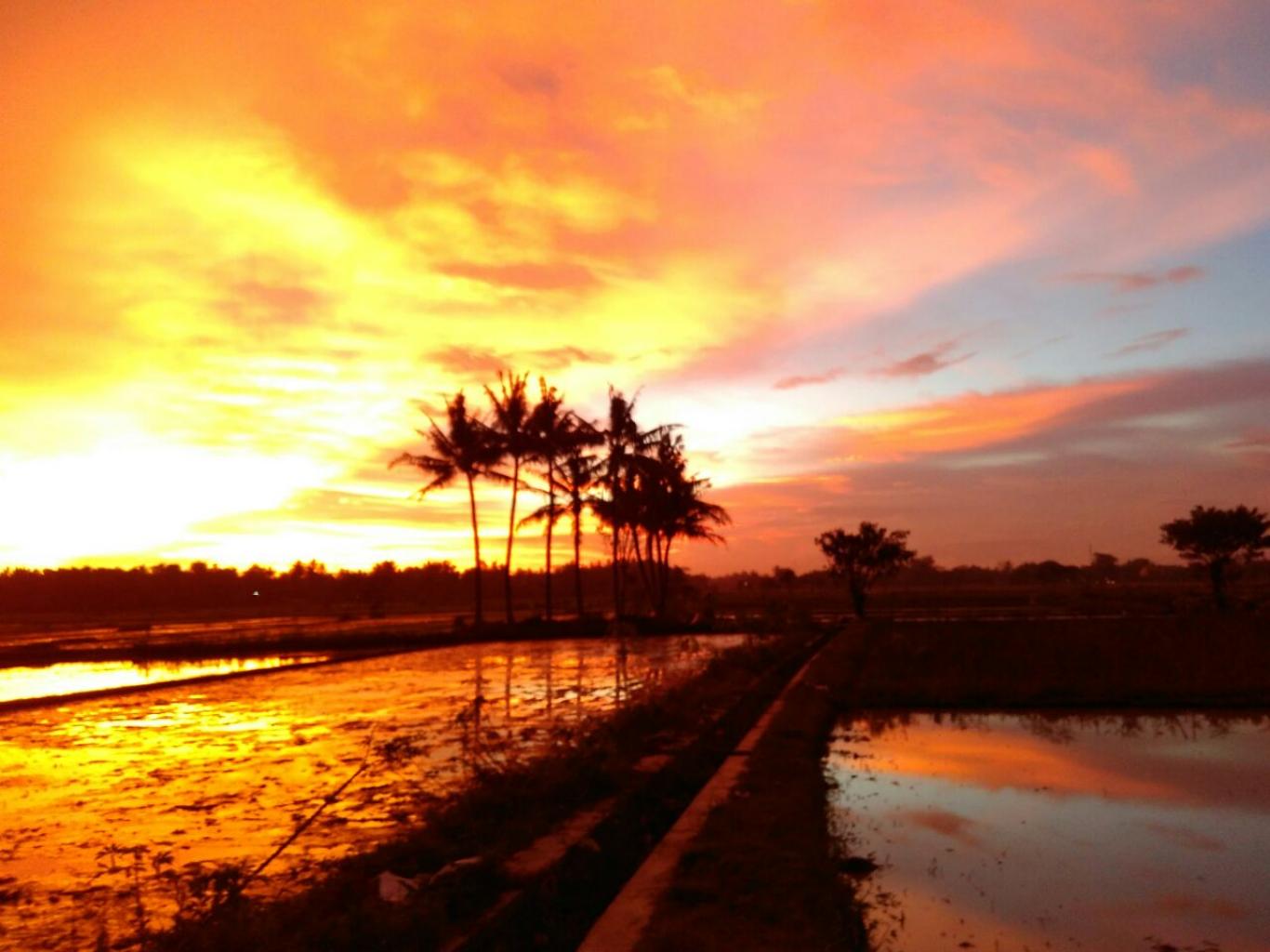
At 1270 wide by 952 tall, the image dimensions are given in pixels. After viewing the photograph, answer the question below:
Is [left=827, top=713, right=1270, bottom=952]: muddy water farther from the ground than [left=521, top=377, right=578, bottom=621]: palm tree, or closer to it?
closer to it

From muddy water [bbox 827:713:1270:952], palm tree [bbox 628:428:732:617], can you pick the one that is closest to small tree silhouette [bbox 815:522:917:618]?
palm tree [bbox 628:428:732:617]

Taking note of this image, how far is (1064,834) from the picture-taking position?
276 inches

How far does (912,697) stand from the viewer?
1422 cm

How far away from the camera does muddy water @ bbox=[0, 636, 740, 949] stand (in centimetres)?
627

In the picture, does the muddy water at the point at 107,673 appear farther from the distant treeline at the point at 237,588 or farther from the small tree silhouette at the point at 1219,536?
the distant treeline at the point at 237,588

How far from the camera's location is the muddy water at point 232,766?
6.27 metres

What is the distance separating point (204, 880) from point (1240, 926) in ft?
17.5

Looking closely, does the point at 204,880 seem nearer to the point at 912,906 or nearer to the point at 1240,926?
the point at 912,906

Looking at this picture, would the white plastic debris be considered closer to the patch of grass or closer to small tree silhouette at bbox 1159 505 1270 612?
the patch of grass

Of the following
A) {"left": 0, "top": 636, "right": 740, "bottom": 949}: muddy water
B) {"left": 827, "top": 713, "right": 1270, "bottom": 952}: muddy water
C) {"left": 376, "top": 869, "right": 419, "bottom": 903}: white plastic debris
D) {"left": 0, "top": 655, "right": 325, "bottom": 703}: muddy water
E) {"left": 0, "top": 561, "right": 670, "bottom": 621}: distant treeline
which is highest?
{"left": 0, "top": 561, "right": 670, "bottom": 621}: distant treeline

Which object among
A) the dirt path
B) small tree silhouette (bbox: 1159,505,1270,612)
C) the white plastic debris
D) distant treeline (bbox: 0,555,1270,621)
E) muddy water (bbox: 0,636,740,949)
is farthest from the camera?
distant treeline (bbox: 0,555,1270,621)

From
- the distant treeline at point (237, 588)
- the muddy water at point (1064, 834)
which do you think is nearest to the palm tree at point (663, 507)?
the muddy water at point (1064, 834)

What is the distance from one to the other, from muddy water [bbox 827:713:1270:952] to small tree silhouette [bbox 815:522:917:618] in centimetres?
2679

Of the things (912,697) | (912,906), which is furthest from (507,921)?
(912,697)
